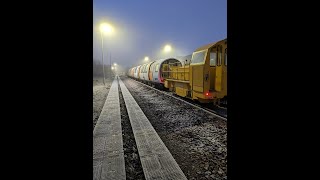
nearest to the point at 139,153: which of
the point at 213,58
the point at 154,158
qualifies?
the point at 154,158

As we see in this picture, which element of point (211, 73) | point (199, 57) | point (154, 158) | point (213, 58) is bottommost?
point (154, 158)

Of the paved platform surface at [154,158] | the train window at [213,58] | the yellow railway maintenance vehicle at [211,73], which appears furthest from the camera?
the train window at [213,58]

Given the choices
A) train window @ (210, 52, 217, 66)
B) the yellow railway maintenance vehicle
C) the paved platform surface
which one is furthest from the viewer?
train window @ (210, 52, 217, 66)

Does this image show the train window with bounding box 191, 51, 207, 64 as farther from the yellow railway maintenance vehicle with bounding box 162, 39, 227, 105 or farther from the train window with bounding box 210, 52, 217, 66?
the train window with bounding box 210, 52, 217, 66

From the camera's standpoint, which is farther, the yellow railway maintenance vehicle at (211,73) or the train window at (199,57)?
the train window at (199,57)

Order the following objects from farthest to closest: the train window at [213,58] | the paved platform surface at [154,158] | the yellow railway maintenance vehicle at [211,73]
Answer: the train window at [213,58] < the yellow railway maintenance vehicle at [211,73] < the paved platform surface at [154,158]

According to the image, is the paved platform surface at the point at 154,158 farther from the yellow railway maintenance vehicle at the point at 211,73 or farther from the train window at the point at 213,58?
the train window at the point at 213,58

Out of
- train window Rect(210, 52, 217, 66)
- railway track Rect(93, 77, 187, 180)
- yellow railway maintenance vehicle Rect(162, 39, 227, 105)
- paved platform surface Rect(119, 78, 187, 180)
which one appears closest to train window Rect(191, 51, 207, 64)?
yellow railway maintenance vehicle Rect(162, 39, 227, 105)

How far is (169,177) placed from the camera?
3309 mm

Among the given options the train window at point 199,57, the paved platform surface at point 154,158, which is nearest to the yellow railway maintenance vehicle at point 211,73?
the train window at point 199,57

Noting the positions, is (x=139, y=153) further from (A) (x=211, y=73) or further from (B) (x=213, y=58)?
(B) (x=213, y=58)
